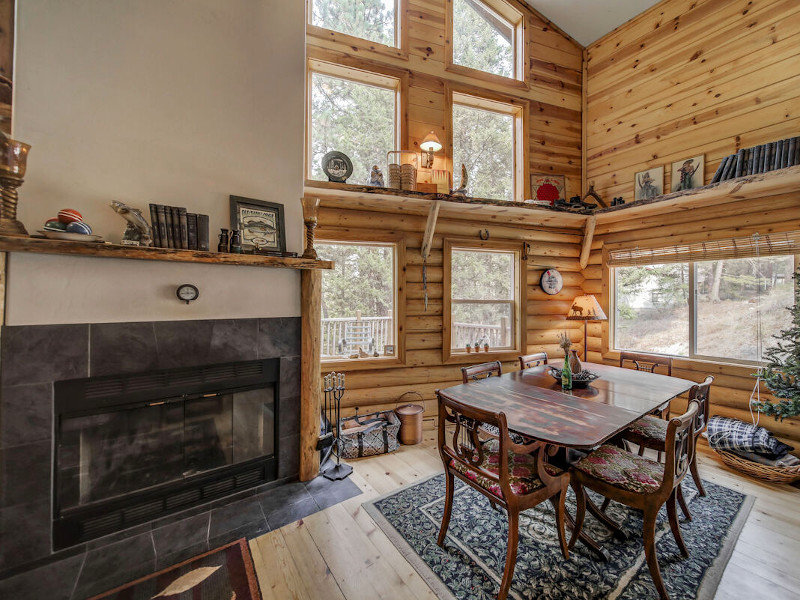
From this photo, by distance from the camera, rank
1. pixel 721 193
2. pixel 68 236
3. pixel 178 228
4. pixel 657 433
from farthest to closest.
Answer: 1. pixel 721 193
2. pixel 657 433
3. pixel 178 228
4. pixel 68 236

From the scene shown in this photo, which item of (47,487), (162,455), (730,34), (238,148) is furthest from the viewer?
(730,34)

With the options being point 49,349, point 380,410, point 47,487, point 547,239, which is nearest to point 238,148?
point 49,349

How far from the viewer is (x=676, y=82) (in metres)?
3.63

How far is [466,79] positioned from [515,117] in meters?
0.85

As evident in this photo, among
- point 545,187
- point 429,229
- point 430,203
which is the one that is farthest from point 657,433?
point 545,187

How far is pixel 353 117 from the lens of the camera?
356cm

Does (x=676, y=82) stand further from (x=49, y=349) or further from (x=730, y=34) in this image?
(x=49, y=349)

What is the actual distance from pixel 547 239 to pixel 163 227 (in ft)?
13.7

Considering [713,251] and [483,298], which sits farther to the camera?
[483,298]

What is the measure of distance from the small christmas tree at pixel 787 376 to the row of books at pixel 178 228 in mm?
4492

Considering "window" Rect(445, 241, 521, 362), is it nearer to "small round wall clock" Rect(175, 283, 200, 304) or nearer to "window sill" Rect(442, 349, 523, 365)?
"window sill" Rect(442, 349, 523, 365)

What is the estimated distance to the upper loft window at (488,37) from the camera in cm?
399

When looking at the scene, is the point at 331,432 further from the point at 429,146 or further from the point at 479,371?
the point at 429,146

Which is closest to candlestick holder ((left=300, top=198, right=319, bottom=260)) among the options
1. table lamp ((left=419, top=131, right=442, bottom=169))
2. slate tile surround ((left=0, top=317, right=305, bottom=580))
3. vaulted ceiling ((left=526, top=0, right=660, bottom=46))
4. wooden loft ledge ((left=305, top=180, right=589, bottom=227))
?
wooden loft ledge ((left=305, top=180, right=589, bottom=227))
